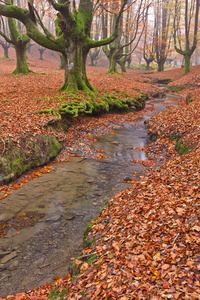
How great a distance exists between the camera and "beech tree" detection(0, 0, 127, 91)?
35.8 ft

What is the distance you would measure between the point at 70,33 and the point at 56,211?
1022cm

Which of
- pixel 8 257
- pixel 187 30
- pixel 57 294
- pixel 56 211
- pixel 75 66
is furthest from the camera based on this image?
pixel 187 30

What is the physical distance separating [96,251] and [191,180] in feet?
8.58

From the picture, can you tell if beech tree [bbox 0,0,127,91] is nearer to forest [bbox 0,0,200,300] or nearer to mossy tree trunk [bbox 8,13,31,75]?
forest [bbox 0,0,200,300]

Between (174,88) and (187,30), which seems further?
(174,88)

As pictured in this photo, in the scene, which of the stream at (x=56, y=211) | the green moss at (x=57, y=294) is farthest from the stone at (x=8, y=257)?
the green moss at (x=57, y=294)

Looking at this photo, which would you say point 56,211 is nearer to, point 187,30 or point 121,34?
point 121,34

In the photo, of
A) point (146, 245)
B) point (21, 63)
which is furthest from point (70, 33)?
point (146, 245)

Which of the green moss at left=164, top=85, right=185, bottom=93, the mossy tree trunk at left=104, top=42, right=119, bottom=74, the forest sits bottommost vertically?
the forest

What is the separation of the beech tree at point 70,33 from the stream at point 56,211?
6.28 metres

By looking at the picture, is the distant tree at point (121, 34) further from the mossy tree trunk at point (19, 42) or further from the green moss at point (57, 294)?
the green moss at point (57, 294)

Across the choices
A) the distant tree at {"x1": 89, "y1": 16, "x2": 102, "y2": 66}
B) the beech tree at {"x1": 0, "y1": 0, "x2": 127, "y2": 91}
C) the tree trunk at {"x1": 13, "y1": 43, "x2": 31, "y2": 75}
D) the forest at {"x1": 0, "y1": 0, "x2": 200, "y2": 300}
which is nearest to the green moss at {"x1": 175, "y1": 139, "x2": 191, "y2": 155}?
the forest at {"x1": 0, "y1": 0, "x2": 200, "y2": 300}

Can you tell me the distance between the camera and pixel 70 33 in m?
11.8

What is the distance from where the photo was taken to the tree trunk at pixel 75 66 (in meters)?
12.4
